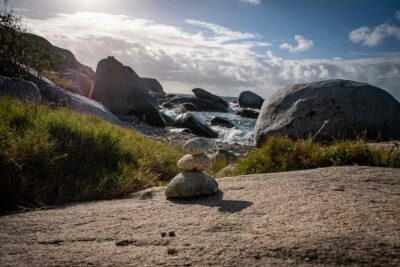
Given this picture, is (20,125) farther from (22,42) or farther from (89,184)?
(22,42)

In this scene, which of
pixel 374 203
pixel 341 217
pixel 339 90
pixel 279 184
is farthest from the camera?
pixel 339 90

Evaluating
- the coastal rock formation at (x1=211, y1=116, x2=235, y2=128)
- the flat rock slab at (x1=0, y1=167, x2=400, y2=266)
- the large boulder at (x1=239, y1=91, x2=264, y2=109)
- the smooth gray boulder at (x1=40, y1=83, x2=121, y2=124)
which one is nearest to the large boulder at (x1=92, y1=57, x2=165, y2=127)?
the smooth gray boulder at (x1=40, y1=83, x2=121, y2=124)

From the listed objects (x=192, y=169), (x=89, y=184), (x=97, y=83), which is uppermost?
(x=97, y=83)

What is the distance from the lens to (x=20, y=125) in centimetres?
611

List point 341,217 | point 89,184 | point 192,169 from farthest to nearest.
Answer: point 89,184
point 192,169
point 341,217

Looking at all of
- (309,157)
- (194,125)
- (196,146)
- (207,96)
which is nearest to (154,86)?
(207,96)

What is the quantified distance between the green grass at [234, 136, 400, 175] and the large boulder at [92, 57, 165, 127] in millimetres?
13750

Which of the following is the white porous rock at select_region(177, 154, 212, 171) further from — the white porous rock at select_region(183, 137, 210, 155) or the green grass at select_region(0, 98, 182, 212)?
the green grass at select_region(0, 98, 182, 212)

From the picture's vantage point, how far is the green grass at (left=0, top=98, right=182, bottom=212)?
5051 mm

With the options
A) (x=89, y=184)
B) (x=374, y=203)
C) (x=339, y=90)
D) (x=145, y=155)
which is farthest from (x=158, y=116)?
(x=374, y=203)

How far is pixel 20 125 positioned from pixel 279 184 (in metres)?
4.31

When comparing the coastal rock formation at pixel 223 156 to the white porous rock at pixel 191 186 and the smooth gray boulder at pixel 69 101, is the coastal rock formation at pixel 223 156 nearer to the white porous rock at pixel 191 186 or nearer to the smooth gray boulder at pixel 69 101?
the smooth gray boulder at pixel 69 101

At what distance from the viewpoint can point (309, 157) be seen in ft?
22.5

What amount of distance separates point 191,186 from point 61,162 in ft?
7.71
